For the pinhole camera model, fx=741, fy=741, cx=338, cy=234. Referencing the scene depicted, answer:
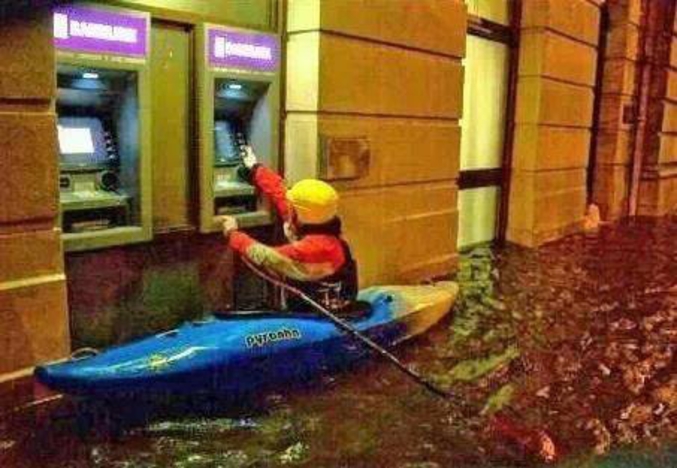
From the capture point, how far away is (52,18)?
3.69m

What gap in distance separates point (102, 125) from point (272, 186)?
1194 millimetres

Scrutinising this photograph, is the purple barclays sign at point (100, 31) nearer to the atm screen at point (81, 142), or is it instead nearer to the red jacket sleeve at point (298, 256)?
the atm screen at point (81, 142)

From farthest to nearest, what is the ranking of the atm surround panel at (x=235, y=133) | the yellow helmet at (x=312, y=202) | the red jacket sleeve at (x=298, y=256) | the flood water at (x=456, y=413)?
the atm surround panel at (x=235, y=133) → the yellow helmet at (x=312, y=202) → the red jacket sleeve at (x=298, y=256) → the flood water at (x=456, y=413)

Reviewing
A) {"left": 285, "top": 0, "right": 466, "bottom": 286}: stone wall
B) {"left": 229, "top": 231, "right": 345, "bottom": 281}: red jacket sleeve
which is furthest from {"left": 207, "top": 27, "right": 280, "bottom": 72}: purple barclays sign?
{"left": 229, "top": 231, "right": 345, "bottom": 281}: red jacket sleeve

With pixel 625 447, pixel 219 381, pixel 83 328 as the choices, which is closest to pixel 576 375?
pixel 625 447

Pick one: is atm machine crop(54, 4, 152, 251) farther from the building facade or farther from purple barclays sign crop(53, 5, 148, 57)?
the building facade

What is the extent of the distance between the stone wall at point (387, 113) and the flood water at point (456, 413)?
912 mm

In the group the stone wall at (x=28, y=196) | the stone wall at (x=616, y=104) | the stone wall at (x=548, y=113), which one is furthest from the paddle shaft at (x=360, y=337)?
the stone wall at (x=616, y=104)

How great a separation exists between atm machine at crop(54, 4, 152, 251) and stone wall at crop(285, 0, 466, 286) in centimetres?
132

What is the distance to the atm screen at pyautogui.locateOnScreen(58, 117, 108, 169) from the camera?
4.03 m

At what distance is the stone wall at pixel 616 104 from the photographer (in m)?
10.7

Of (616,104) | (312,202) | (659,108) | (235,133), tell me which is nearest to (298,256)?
(312,202)

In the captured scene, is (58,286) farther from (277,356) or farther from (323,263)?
(323,263)

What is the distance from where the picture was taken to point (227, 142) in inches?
198
